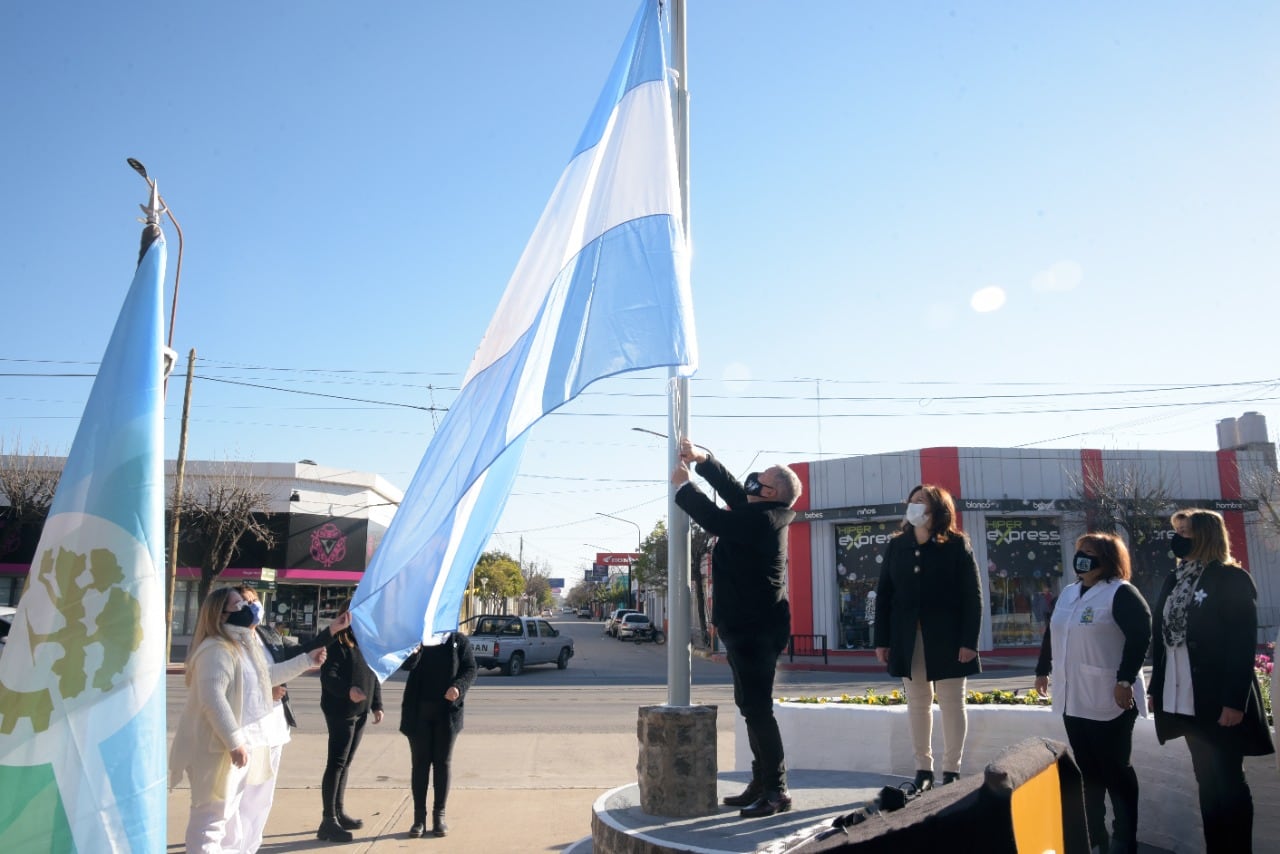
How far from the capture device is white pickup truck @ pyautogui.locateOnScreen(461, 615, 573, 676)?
2458cm

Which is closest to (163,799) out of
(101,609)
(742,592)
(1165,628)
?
(101,609)

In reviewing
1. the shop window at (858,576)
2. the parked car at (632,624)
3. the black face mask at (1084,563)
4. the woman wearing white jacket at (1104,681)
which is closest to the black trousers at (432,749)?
the woman wearing white jacket at (1104,681)

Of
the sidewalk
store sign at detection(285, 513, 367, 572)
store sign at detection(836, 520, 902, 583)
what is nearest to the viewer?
the sidewalk

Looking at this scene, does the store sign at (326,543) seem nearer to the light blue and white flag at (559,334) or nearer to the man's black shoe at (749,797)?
the light blue and white flag at (559,334)

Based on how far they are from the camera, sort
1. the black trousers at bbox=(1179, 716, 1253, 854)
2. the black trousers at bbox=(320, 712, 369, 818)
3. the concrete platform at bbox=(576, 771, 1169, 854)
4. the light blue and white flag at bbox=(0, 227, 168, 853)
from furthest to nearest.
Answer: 1. the black trousers at bbox=(320, 712, 369, 818)
2. the black trousers at bbox=(1179, 716, 1253, 854)
3. the concrete platform at bbox=(576, 771, 1169, 854)
4. the light blue and white flag at bbox=(0, 227, 168, 853)

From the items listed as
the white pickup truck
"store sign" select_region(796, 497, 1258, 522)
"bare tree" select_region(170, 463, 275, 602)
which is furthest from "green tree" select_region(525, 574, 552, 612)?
the white pickup truck

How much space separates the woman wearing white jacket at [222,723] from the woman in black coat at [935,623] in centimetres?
338

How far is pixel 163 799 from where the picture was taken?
3.62m

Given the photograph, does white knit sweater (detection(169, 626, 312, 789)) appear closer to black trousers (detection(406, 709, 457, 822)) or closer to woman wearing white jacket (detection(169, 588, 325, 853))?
woman wearing white jacket (detection(169, 588, 325, 853))

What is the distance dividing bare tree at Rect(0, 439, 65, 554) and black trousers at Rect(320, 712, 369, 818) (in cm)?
3000

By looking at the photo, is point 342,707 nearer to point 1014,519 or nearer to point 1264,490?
point 1014,519

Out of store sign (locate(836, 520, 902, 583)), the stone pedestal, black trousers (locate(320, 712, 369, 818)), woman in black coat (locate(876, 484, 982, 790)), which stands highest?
store sign (locate(836, 520, 902, 583))

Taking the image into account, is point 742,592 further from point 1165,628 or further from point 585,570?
point 585,570

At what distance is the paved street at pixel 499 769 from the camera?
260 inches
